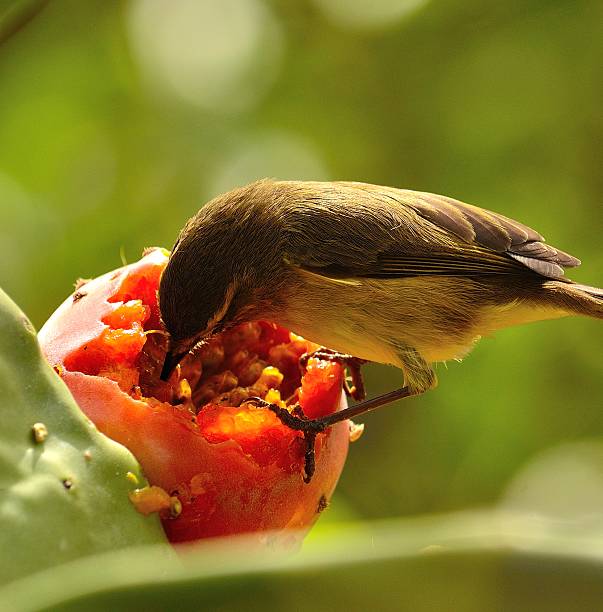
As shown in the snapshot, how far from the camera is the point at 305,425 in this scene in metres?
2.37

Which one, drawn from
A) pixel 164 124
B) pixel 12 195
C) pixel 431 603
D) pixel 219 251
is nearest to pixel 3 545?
pixel 431 603

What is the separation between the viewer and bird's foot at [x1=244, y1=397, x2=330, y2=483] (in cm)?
227

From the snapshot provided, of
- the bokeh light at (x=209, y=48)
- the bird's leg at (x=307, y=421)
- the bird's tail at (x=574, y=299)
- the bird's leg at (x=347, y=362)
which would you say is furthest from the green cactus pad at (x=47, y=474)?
the bokeh light at (x=209, y=48)

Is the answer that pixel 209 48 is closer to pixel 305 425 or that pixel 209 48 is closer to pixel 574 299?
pixel 574 299

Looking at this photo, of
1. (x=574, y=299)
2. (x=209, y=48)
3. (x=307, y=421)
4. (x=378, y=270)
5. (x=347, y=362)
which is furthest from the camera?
(x=209, y=48)

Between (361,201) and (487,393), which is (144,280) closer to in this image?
(361,201)

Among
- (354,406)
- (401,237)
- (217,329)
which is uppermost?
(401,237)

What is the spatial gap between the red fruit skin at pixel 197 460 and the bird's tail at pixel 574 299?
5.83 feet

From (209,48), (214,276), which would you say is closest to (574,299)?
(214,276)

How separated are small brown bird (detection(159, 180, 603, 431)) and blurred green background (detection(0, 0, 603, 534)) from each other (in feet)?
0.94

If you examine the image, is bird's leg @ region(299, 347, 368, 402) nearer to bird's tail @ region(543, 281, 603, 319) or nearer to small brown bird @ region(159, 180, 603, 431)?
small brown bird @ region(159, 180, 603, 431)

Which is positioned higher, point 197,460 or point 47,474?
point 47,474

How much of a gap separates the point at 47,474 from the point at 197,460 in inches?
23.2

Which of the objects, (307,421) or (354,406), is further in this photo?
(354,406)
